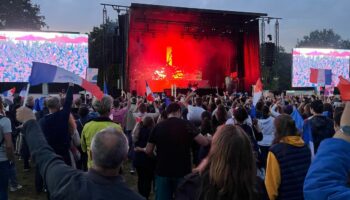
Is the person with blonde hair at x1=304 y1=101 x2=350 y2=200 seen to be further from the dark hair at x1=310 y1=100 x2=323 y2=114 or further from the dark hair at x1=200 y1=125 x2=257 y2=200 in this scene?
the dark hair at x1=310 y1=100 x2=323 y2=114

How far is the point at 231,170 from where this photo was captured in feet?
6.24

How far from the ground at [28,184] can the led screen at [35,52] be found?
1075 centimetres

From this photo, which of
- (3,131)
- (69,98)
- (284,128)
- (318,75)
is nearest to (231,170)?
(284,128)

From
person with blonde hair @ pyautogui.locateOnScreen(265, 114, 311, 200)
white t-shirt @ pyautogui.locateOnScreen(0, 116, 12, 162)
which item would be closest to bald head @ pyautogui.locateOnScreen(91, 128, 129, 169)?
person with blonde hair @ pyautogui.locateOnScreen(265, 114, 311, 200)

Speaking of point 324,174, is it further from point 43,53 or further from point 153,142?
point 43,53

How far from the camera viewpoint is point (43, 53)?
60.3 ft

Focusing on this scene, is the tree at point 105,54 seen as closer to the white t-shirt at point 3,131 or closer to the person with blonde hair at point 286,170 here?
the white t-shirt at point 3,131

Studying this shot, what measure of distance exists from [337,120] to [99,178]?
1.92m

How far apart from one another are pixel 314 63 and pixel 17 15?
91.8ft

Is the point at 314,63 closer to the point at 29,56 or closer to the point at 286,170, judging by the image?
the point at 29,56

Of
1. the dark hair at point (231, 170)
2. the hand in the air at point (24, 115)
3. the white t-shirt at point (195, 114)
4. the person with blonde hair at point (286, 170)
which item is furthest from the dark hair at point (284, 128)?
the white t-shirt at point (195, 114)

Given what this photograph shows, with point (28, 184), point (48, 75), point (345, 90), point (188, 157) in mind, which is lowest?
point (28, 184)

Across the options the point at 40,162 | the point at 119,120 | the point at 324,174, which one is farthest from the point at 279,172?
the point at 119,120

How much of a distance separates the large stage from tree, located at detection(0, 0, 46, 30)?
65.0 ft
